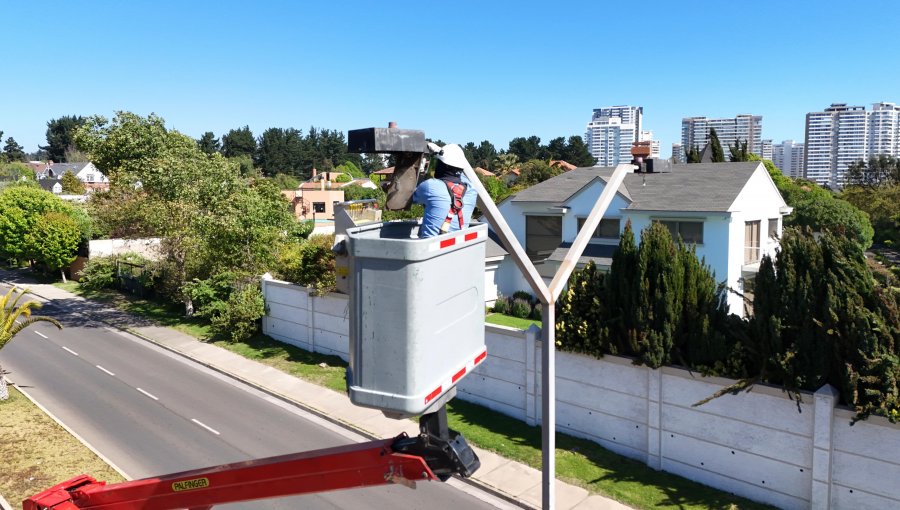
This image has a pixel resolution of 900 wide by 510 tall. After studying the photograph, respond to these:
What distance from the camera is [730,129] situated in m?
168

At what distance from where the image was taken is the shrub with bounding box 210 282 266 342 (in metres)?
24.4

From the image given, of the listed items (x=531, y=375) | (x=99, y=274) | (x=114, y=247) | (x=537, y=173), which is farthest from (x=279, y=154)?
(x=531, y=375)

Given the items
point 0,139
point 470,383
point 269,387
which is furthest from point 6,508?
point 0,139

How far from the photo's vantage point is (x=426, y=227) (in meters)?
4.79

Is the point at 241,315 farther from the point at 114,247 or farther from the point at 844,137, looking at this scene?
the point at 844,137

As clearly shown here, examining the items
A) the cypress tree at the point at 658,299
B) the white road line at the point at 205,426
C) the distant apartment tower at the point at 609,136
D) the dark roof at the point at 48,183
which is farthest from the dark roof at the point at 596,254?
the distant apartment tower at the point at 609,136

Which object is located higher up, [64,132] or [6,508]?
[64,132]

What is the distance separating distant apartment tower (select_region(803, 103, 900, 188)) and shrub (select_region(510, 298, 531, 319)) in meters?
145

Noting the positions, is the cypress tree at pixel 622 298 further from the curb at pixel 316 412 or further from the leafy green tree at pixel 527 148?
the leafy green tree at pixel 527 148

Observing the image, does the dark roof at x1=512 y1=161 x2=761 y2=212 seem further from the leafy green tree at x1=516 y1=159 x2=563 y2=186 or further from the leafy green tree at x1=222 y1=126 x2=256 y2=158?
the leafy green tree at x1=222 y1=126 x2=256 y2=158

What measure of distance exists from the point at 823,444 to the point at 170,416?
15.5 m

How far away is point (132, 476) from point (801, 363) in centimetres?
1354

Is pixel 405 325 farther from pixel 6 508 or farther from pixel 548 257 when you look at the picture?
pixel 548 257

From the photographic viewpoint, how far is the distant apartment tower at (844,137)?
153m
